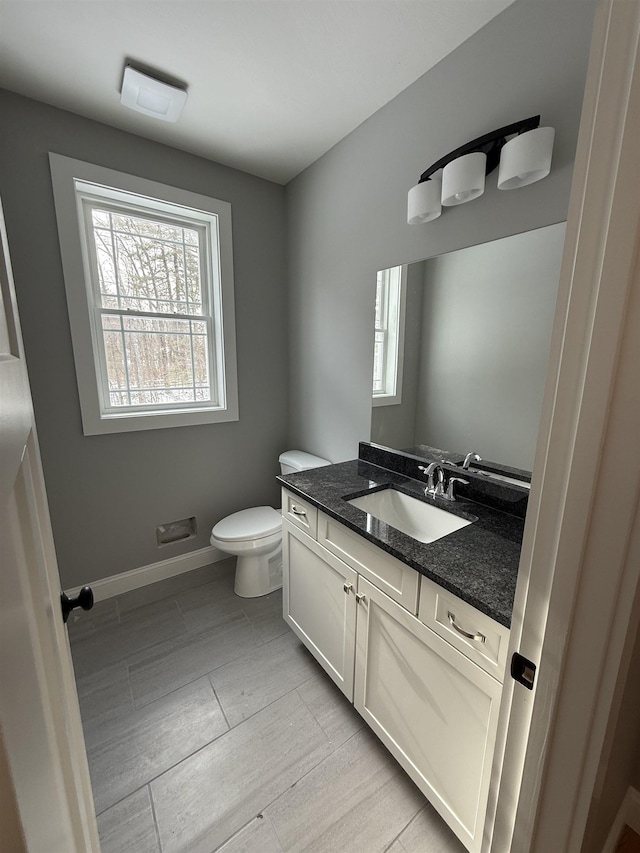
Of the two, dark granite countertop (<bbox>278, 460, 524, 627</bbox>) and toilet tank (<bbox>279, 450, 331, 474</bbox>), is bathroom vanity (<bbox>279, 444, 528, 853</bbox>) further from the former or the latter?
toilet tank (<bbox>279, 450, 331, 474</bbox>)

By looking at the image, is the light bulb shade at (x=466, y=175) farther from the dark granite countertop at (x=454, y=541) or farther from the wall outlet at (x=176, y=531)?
the wall outlet at (x=176, y=531)

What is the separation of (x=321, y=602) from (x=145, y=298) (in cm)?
198

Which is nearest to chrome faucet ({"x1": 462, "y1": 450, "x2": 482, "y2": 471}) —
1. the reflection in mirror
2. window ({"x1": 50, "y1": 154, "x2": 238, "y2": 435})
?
the reflection in mirror

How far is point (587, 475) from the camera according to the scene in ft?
1.65

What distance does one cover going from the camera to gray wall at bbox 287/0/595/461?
110cm

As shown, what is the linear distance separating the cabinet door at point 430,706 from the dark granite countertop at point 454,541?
A: 20 centimetres

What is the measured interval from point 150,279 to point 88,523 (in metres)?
1.51

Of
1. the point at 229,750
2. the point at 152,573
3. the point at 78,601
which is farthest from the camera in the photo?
the point at 152,573

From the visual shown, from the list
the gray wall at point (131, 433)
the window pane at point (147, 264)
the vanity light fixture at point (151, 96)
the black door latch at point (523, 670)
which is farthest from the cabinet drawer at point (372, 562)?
the vanity light fixture at point (151, 96)

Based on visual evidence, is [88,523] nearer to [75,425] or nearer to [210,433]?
[75,425]

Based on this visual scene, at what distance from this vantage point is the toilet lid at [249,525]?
205cm

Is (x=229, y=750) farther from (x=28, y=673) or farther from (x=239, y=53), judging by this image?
(x=239, y=53)

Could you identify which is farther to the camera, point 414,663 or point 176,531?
point 176,531

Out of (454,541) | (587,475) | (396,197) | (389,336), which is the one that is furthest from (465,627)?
(396,197)
